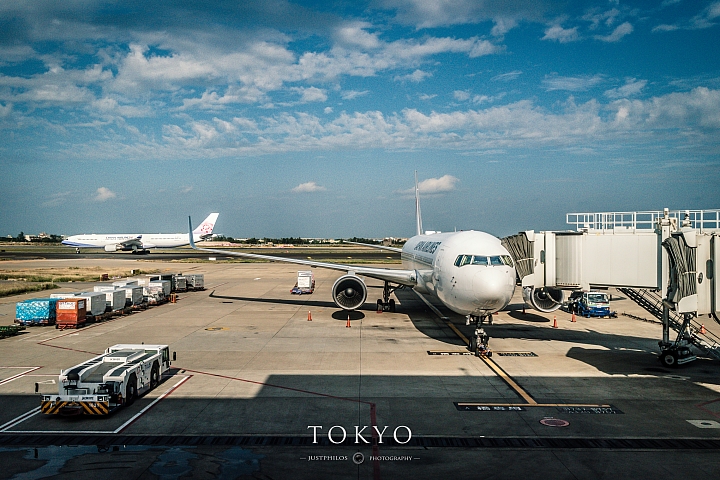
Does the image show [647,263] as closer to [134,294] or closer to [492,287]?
[492,287]

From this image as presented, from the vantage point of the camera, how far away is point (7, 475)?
34.0 ft

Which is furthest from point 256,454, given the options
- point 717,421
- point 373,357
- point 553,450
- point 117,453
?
point 717,421

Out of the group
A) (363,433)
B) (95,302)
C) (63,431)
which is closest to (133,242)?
(95,302)

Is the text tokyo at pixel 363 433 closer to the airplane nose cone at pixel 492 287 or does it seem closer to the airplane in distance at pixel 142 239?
the airplane nose cone at pixel 492 287

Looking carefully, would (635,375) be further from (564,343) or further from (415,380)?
(415,380)

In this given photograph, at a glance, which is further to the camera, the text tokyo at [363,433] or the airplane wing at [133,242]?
the airplane wing at [133,242]

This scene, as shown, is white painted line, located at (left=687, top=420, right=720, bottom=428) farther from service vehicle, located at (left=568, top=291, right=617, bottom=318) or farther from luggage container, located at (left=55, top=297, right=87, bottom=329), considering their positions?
luggage container, located at (left=55, top=297, right=87, bottom=329)

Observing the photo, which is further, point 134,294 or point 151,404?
point 134,294

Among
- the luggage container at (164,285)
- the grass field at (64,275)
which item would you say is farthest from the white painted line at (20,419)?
the grass field at (64,275)

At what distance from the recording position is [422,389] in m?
16.4

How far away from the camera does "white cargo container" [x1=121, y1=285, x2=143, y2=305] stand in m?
33.5

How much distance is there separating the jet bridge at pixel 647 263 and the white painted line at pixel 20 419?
57.7 feet

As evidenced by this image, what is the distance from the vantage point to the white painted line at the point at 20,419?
43.0 feet

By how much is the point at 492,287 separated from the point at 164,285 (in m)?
27.7
